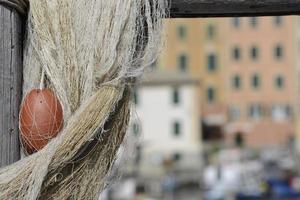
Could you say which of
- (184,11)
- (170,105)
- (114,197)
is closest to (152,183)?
(170,105)

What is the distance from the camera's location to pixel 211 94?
51812 mm

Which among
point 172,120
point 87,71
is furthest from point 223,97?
point 87,71

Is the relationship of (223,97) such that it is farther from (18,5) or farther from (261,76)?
(18,5)

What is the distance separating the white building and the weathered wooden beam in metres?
44.2

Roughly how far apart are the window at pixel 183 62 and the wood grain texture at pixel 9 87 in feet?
165

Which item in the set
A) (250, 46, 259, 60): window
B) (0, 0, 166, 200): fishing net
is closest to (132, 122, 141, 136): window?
(0, 0, 166, 200): fishing net

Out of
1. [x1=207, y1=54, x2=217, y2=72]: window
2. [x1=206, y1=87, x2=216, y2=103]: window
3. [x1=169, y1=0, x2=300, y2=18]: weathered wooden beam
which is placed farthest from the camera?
[x1=207, y1=54, x2=217, y2=72]: window

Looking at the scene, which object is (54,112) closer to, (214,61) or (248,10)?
(248,10)

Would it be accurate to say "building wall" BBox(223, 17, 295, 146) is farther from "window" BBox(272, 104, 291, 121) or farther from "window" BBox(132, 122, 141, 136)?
"window" BBox(132, 122, 141, 136)

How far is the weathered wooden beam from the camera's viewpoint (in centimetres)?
162

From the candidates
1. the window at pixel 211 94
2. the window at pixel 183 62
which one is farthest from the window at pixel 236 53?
the window at pixel 183 62

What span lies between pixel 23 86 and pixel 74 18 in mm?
171

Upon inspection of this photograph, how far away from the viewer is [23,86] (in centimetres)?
157

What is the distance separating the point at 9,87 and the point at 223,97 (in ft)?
167
